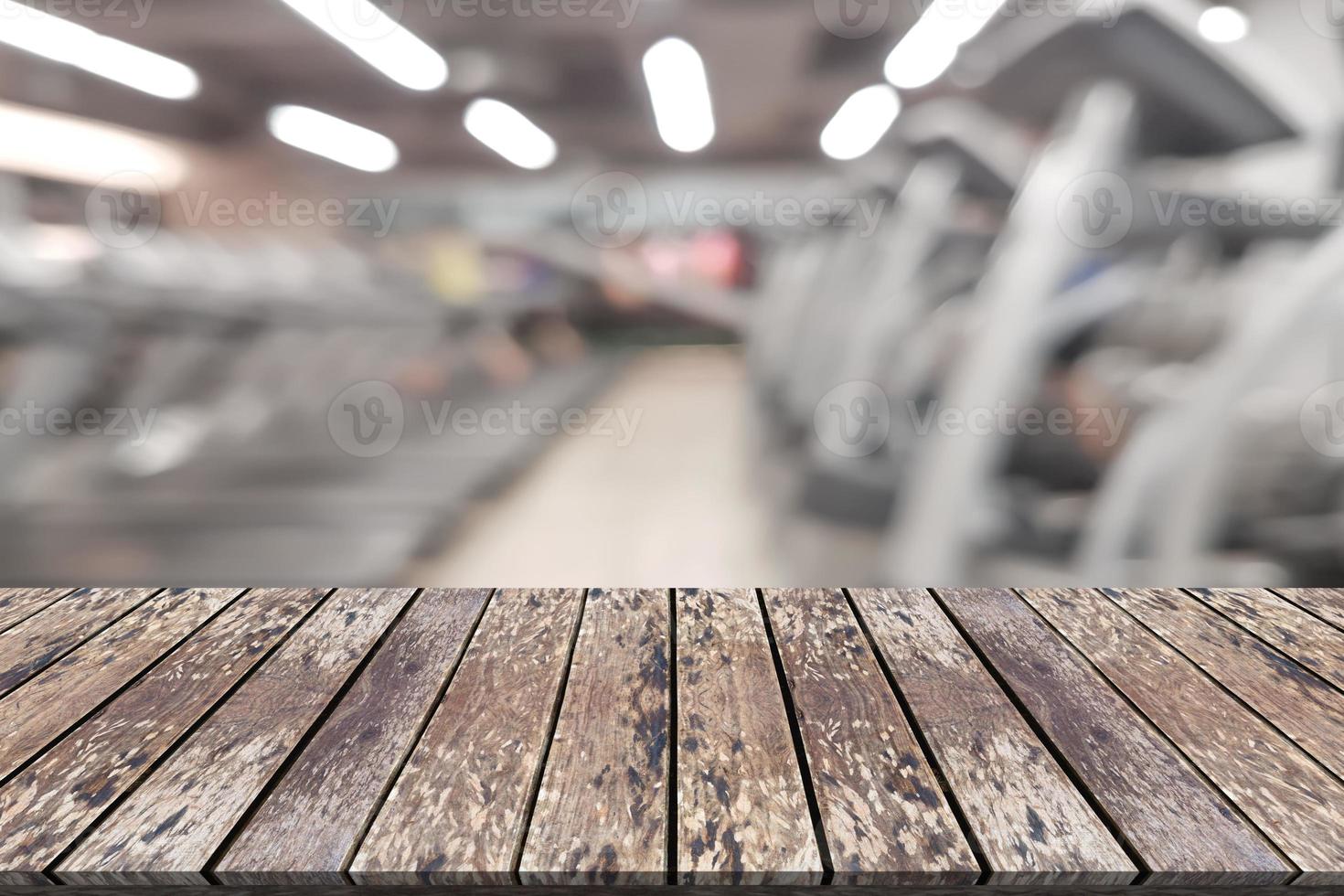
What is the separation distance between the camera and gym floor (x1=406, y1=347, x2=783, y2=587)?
6.27 feet

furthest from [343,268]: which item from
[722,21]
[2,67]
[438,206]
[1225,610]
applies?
[1225,610]

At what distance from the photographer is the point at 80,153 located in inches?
71.6

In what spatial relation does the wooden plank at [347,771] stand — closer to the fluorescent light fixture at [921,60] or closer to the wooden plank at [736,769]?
the wooden plank at [736,769]

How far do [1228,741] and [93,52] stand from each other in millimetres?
2284

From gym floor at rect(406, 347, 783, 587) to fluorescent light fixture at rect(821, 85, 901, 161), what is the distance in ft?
1.58

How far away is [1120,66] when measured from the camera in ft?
5.45

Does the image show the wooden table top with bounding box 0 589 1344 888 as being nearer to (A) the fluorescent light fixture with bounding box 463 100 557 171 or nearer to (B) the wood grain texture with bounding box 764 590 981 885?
(B) the wood grain texture with bounding box 764 590 981 885

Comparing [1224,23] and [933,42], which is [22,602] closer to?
[933,42]

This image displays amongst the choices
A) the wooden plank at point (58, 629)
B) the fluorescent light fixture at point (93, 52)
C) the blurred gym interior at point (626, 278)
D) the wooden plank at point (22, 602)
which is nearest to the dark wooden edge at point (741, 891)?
the wooden plank at point (58, 629)

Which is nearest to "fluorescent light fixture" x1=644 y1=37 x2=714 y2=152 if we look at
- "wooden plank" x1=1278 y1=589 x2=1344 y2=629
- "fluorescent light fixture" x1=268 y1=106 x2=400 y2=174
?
"fluorescent light fixture" x1=268 y1=106 x2=400 y2=174

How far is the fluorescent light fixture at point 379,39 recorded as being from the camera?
5.74 feet

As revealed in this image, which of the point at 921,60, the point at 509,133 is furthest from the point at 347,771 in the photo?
the point at 921,60

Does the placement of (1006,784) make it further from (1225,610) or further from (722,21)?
(722,21)

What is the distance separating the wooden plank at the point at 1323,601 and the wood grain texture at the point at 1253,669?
6.2 inches
